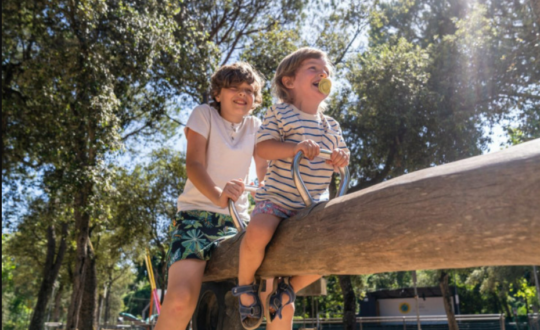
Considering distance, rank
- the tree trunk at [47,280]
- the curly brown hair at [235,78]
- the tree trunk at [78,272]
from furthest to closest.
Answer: the tree trunk at [47,280] < the tree trunk at [78,272] < the curly brown hair at [235,78]

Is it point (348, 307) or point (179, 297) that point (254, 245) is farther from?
point (348, 307)

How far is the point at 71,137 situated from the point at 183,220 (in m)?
9.67

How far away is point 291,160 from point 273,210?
273 mm

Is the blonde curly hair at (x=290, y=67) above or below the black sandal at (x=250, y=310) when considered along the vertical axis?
above

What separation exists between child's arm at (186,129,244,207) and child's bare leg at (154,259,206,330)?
0.37 m

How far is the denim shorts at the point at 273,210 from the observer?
218cm

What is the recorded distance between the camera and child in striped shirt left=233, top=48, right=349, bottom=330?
A: 214 cm

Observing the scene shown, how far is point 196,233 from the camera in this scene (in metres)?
2.61

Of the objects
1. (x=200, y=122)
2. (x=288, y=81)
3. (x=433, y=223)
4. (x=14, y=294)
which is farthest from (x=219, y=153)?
(x=14, y=294)

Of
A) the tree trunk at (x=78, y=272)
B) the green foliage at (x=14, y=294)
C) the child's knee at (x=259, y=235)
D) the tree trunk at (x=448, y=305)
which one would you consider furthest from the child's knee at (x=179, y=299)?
the green foliage at (x=14, y=294)

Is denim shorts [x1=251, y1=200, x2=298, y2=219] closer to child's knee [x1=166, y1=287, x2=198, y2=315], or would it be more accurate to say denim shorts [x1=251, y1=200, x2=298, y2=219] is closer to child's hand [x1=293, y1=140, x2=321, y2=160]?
child's hand [x1=293, y1=140, x2=321, y2=160]

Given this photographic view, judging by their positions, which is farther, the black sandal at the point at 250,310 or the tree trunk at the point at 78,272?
the tree trunk at the point at 78,272

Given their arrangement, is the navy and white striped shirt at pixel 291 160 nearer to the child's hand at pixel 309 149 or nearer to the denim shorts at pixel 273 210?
the denim shorts at pixel 273 210

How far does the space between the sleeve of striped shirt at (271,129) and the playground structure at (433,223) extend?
0.51 metres
